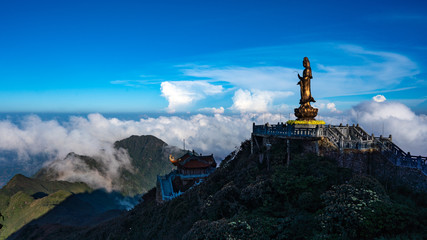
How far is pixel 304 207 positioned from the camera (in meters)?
15.6

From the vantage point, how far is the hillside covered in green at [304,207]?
12219mm

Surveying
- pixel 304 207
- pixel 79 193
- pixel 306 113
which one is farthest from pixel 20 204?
pixel 304 207

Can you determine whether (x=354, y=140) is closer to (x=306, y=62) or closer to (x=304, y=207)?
(x=304, y=207)

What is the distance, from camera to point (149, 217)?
3241cm

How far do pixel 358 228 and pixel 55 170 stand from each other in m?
162

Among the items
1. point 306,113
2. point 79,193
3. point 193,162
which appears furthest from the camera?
point 79,193

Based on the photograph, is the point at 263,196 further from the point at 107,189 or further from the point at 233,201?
the point at 107,189

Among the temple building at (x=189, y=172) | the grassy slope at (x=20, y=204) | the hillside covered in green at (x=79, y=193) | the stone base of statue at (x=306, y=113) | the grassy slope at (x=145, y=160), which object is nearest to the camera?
the stone base of statue at (x=306, y=113)

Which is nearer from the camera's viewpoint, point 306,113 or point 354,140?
point 354,140

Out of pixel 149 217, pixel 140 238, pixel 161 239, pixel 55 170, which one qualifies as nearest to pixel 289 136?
pixel 161 239

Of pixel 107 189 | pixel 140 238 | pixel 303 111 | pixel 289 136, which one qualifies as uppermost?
pixel 303 111

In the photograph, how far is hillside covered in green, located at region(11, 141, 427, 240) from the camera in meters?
12.2

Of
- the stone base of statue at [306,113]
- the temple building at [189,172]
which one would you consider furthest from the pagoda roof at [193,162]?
the stone base of statue at [306,113]

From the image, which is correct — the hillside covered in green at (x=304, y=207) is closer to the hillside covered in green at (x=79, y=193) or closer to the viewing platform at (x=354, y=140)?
the viewing platform at (x=354, y=140)
